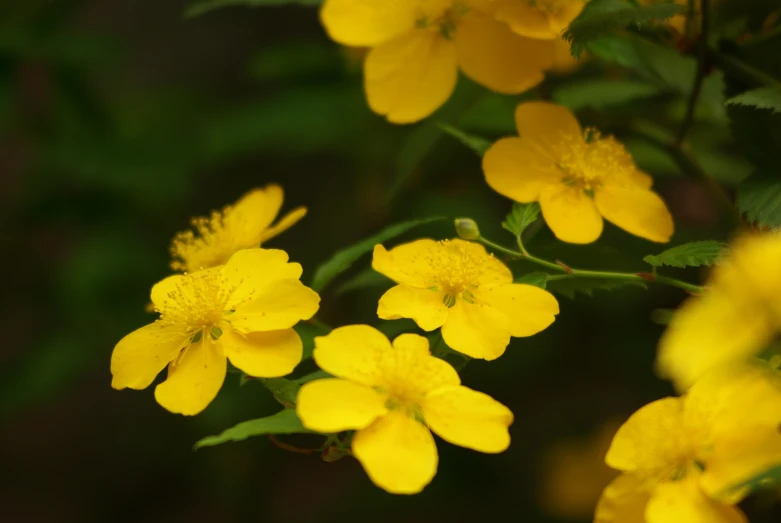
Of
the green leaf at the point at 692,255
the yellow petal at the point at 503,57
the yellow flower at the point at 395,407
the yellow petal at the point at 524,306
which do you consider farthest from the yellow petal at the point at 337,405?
the yellow petal at the point at 503,57

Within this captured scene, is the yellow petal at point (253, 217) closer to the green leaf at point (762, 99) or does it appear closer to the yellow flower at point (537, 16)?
the yellow flower at point (537, 16)

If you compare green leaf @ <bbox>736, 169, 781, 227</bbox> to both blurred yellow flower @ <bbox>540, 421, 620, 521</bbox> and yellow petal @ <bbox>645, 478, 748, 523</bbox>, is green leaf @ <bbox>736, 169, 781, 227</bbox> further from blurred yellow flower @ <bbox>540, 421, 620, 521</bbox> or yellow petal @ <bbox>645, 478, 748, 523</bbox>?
blurred yellow flower @ <bbox>540, 421, 620, 521</bbox>

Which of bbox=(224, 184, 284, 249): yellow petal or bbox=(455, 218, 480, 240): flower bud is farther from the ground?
bbox=(455, 218, 480, 240): flower bud

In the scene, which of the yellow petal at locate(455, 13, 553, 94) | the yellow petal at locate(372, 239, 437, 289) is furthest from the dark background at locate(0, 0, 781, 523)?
the yellow petal at locate(372, 239, 437, 289)

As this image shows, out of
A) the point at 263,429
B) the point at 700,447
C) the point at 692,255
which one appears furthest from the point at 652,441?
the point at 263,429

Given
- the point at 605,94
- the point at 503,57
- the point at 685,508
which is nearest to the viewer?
the point at 685,508

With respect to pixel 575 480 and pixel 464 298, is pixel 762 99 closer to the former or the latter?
pixel 464 298

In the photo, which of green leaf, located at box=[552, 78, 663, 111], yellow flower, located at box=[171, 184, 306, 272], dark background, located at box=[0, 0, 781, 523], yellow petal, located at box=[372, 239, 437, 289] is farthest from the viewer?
dark background, located at box=[0, 0, 781, 523]
